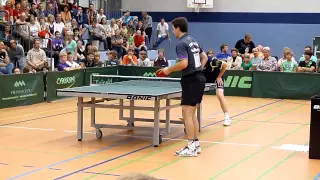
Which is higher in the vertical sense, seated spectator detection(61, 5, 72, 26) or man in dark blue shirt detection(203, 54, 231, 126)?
seated spectator detection(61, 5, 72, 26)

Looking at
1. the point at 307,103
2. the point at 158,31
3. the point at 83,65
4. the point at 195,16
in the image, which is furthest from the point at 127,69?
the point at 195,16

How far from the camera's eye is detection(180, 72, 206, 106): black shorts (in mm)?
8617

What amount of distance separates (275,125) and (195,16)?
17.4 meters

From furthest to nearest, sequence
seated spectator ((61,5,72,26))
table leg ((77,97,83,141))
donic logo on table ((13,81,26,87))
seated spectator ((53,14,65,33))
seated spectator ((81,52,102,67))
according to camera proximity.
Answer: seated spectator ((61,5,72,26)) < seated spectator ((53,14,65,33)) < seated spectator ((81,52,102,67)) < donic logo on table ((13,81,26,87)) < table leg ((77,97,83,141))

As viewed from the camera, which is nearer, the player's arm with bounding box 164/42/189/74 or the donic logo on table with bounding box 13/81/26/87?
the player's arm with bounding box 164/42/189/74

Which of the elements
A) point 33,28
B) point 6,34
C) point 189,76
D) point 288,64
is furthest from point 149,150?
point 33,28

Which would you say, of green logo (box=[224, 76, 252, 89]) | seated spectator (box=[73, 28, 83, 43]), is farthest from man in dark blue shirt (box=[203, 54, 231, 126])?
seated spectator (box=[73, 28, 83, 43])

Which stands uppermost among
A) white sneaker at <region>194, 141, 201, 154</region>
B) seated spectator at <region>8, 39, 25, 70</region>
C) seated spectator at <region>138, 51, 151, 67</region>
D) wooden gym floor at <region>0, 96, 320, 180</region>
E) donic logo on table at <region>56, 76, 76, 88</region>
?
seated spectator at <region>8, 39, 25, 70</region>

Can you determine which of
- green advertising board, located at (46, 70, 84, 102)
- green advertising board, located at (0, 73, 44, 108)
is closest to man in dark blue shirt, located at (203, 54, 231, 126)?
green advertising board, located at (0, 73, 44, 108)

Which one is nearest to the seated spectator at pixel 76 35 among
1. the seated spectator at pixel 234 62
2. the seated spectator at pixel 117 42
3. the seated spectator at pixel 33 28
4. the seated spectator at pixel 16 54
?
the seated spectator at pixel 33 28

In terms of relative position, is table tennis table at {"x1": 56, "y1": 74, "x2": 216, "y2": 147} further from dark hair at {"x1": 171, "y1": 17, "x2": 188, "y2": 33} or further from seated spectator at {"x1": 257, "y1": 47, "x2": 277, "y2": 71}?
seated spectator at {"x1": 257, "y1": 47, "x2": 277, "y2": 71}

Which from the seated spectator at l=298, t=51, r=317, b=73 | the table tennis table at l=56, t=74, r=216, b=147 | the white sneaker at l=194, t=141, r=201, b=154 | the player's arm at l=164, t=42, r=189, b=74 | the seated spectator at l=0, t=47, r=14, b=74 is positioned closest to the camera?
the player's arm at l=164, t=42, r=189, b=74

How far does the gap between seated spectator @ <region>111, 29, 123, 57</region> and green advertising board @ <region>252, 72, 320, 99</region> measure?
7.10m

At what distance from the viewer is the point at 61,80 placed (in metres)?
16.5
